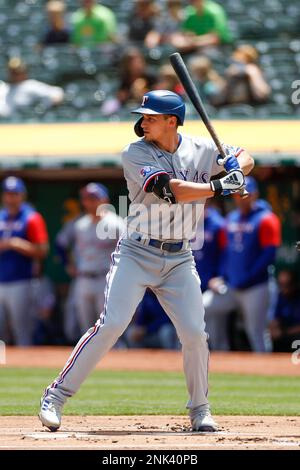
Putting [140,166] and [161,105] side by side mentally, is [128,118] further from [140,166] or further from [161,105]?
[140,166]

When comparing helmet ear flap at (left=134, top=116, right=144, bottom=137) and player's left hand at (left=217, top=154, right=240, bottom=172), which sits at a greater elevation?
helmet ear flap at (left=134, top=116, right=144, bottom=137)

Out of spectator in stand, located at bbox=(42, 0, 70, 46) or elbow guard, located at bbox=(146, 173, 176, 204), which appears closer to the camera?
elbow guard, located at bbox=(146, 173, 176, 204)

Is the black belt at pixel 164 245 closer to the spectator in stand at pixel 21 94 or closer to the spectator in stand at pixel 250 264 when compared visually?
the spectator in stand at pixel 250 264

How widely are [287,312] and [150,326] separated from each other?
166 centimetres

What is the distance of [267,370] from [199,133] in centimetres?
314

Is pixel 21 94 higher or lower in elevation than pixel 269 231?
higher

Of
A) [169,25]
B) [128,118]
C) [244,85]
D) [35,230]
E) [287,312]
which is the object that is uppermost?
[169,25]

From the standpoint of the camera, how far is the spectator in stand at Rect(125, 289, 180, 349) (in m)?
12.6

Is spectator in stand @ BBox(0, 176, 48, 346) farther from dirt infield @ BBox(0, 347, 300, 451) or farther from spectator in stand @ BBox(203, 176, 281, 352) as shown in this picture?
dirt infield @ BBox(0, 347, 300, 451)

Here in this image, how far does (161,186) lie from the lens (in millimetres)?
5758

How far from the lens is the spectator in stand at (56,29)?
15.1 meters

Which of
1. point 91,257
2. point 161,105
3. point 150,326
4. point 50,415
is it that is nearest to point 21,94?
point 91,257

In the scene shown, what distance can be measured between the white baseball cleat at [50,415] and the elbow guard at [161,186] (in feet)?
4.04

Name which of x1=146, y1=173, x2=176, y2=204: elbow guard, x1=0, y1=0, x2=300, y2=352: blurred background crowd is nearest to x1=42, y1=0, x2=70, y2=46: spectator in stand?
x1=0, y1=0, x2=300, y2=352: blurred background crowd
